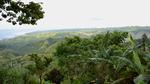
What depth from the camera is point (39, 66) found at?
148 ft


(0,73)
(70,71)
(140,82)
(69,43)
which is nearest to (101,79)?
(0,73)

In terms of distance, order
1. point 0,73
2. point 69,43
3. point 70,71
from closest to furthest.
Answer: point 0,73
point 70,71
point 69,43

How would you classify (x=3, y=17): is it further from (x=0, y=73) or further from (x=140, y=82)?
(x=0, y=73)

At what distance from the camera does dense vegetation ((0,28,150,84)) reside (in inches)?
790

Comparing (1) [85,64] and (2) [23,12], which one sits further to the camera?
(1) [85,64]

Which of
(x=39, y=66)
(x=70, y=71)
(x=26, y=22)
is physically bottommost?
(x=70, y=71)

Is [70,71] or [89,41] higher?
[89,41]

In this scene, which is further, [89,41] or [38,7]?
[89,41]

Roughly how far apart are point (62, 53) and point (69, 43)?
2.42 meters

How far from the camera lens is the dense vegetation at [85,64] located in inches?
790

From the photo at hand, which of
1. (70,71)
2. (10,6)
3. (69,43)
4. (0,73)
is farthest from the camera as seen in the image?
(69,43)

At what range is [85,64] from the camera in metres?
50.4

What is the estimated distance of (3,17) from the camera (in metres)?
19.0

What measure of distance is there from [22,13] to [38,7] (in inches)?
35.7
